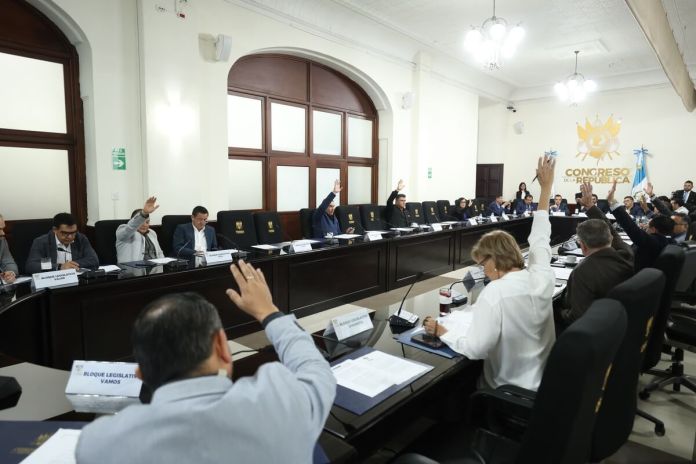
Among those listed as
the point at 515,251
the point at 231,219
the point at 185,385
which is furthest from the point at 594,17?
the point at 185,385

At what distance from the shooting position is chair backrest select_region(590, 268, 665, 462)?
1.32m

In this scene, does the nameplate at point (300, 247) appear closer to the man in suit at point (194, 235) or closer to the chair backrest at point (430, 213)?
the man in suit at point (194, 235)

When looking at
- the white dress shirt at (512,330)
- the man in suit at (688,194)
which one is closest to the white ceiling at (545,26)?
the man in suit at (688,194)

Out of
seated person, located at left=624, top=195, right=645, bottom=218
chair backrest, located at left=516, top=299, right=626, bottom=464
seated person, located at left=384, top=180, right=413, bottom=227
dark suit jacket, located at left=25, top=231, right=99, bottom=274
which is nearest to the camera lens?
chair backrest, located at left=516, top=299, right=626, bottom=464

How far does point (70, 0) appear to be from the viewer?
12.9 feet

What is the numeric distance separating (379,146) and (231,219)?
389cm

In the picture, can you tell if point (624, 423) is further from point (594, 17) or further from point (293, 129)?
point (594, 17)

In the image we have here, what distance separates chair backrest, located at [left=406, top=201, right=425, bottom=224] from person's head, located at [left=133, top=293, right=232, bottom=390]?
6.15m

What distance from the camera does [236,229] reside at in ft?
15.0

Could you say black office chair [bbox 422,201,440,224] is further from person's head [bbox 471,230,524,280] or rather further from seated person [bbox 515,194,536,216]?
person's head [bbox 471,230,524,280]

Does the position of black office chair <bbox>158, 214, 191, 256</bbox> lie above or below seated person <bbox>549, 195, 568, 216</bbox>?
below

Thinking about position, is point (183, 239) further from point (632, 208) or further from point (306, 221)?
point (632, 208)

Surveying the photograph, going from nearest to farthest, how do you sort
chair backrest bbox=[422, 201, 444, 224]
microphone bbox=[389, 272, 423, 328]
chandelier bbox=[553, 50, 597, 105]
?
microphone bbox=[389, 272, 423, 328] → chair backrest bbox=[422, 201, 444, 224] → chandelier bbox=[553, 50, 597, 105]

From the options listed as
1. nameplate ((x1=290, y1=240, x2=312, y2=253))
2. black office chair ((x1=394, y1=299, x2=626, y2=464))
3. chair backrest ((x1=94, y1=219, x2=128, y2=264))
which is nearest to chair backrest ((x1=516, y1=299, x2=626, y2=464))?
black office chair ((x1=394, y1=299, x2=626, y2=464))
